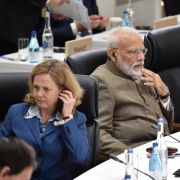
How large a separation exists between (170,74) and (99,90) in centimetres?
114

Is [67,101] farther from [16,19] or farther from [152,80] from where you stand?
[16,19]

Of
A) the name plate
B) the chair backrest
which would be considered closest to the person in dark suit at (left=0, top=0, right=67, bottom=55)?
the name plate

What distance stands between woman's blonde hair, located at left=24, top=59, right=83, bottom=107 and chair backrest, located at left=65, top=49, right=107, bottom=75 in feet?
1.59

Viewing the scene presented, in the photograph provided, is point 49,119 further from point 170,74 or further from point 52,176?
point 170,74

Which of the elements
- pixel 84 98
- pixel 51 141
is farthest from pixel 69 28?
pixel 51 141

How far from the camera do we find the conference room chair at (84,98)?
344 cm

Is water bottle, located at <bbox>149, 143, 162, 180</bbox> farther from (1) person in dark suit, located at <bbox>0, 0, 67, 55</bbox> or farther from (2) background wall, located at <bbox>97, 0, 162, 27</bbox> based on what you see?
(2) background wall, located at <bbox>97, 0, 162, 27</bbox>

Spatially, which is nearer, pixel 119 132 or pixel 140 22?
pixel 119 132

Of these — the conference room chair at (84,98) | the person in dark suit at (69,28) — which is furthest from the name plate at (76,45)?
the conference room chair at (84,98)

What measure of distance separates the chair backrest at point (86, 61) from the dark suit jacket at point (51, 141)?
0.60 m

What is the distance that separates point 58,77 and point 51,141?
332mm

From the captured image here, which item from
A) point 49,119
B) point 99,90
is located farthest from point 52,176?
point 99,90

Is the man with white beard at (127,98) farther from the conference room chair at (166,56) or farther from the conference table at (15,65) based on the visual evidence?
the conference table at (15,65)

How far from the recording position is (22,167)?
203cm
